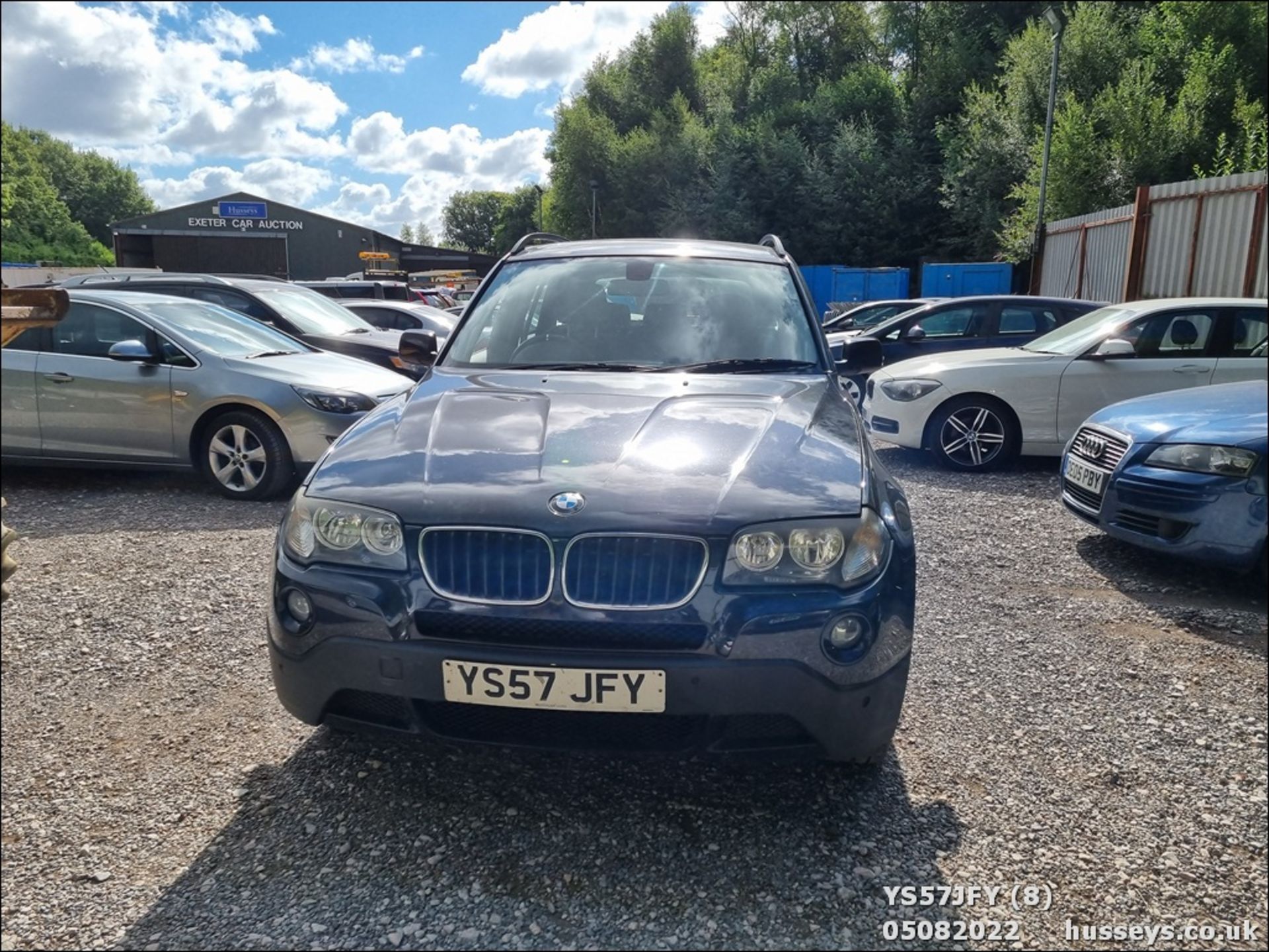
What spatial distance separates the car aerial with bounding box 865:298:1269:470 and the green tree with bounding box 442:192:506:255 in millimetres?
98112

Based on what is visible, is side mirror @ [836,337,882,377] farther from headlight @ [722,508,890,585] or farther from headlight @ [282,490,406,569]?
headlight @ [282,490,406,569]

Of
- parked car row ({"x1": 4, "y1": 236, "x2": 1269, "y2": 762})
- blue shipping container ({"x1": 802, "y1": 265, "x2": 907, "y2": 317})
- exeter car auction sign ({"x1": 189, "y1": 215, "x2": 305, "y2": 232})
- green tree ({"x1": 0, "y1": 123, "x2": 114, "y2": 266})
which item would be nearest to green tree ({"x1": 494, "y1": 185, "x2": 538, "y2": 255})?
exeter car auction sign ({"x1": 189, "y1": 215, "x2": 305, "y2": 232})

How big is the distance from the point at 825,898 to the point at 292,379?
201 inches

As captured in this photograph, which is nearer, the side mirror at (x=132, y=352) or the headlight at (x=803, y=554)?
the headlight at (x=803, y=554)

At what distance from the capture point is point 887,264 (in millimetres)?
29531

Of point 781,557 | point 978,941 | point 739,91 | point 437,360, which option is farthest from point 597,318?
point 739,91

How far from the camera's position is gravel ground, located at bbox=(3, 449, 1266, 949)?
5.53 ft

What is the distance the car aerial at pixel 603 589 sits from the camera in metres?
2.06

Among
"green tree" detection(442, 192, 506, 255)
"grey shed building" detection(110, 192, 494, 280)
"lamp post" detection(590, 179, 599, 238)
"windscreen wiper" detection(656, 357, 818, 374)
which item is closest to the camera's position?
"windscreen wiper" detection(656, 357, 818, 374)

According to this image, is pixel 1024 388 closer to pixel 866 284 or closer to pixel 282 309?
pixel 282 309

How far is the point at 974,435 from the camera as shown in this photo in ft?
23.8

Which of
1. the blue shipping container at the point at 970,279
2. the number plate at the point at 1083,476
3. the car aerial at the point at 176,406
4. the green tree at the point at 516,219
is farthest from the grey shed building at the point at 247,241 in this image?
the number plate at the point at 1083,476

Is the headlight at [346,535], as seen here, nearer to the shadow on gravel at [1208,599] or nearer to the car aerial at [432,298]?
the shadow on gravel at [1208,599]

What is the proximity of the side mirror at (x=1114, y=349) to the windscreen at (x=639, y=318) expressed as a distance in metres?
4.03
